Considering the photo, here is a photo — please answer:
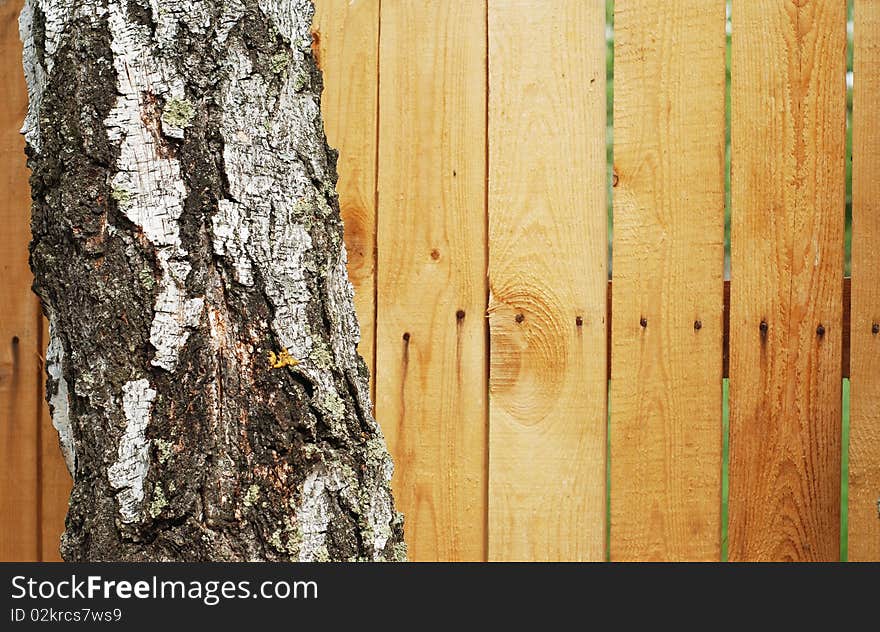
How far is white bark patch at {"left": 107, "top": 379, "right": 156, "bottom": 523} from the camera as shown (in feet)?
4.09

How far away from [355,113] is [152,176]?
717mm

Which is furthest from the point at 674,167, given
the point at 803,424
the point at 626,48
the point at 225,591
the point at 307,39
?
the point at 225,591

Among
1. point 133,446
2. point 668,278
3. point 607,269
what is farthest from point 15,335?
point 668,278

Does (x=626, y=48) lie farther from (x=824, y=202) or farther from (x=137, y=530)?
(x=137, y=530)

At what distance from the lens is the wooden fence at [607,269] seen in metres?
1.81

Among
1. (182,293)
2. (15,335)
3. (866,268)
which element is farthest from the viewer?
(15,335)

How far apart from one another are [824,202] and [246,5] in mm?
1224

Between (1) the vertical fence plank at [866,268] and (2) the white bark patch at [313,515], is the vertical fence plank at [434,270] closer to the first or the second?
(2) the white bark patch at [313,515]

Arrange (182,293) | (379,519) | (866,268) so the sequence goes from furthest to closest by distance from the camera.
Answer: (866,268) → (379,519) → (182,293)

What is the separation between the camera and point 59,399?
1.43m

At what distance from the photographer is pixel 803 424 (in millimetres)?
1810

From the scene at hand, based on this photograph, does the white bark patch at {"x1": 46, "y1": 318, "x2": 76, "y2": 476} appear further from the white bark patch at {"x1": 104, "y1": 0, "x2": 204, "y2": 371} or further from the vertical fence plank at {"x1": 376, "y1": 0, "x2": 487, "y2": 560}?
the vertical fence plank at {"x1": 376, "y1": 0, "x2": 487, "y2": 560}

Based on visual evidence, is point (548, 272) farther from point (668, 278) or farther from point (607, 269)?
point (668, 278)

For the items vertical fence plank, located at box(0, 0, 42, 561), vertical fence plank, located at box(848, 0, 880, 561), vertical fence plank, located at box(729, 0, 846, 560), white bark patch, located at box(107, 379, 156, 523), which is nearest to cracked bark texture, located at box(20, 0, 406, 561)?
white bark patch, located at box(107, 379, 156, 523)
